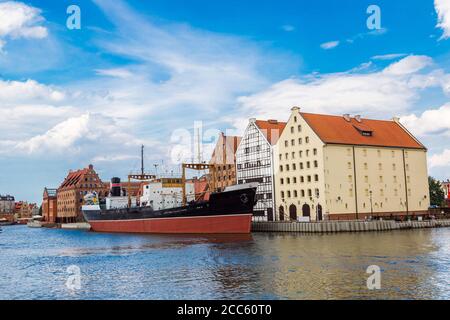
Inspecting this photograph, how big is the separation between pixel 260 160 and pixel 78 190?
8007 centimetres

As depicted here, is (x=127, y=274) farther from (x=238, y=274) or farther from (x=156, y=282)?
(x=238, y=274)

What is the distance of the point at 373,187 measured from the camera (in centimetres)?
7550

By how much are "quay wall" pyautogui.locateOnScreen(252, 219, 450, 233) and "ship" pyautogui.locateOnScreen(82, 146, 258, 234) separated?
24.3 ft

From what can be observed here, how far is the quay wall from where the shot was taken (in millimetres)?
61969

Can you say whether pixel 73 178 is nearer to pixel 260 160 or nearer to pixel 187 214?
pixel 260 160

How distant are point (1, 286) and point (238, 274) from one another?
546 inches

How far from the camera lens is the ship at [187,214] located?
6012 centimetres

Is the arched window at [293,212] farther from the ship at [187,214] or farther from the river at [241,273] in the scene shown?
the river at [241,273]

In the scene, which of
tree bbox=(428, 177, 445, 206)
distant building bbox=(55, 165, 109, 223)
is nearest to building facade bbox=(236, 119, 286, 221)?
tree bbox=(428, 177, 445, 206)

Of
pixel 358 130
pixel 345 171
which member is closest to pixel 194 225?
pixel 345 171

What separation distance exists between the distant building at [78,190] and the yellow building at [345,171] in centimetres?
7712

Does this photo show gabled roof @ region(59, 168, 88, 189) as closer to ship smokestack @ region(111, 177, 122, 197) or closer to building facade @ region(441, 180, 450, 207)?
ship smokestack @ region(111, 177, 122, 197)

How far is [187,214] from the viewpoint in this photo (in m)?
64.8
